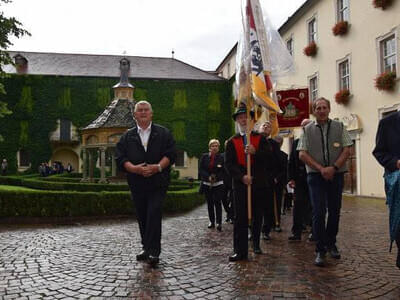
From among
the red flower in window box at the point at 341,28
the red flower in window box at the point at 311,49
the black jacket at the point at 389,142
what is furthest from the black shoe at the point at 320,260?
the red flower in window box at the point at 311,49

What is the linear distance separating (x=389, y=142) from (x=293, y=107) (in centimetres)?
900

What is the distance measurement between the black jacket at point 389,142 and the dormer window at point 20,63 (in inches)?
1443

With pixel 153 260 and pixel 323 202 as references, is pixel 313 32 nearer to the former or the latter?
pixel 323 202

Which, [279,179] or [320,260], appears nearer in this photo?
[320,260]

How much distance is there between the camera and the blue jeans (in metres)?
4.68

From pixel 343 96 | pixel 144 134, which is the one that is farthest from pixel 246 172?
pixel 343 96

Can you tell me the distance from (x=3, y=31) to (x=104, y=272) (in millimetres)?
17059

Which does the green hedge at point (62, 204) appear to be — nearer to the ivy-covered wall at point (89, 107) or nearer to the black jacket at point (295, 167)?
the black jacket at point (295, 167)

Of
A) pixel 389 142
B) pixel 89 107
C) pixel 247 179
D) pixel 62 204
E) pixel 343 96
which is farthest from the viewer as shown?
pixel 89 107

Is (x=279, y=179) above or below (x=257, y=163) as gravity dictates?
below

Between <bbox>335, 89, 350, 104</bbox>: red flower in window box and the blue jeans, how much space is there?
13.7m

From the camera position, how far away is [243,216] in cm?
490

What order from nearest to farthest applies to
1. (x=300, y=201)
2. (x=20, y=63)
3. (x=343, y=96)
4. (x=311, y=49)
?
1. (x=300, y=201)
2. (x=343, y=96)
3. (x=311, y=49)
4. (x=20, y=63)

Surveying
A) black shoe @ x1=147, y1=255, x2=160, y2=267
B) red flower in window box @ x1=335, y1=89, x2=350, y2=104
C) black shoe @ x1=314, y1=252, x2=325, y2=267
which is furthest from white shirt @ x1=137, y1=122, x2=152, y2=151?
red flower in window box @ x1=335, y1=89, x2=350, y2=104
